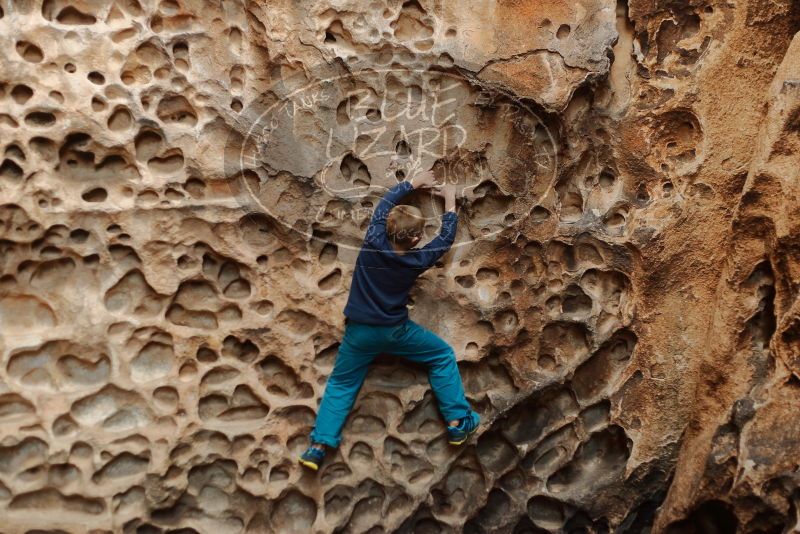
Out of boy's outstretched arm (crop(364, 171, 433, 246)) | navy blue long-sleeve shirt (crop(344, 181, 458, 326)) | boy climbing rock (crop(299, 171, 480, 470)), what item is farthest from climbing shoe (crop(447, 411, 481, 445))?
boy's outstretched arm (crop(364, 171, 433, 246))

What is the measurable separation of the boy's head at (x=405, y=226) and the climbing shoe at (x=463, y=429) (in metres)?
0.62

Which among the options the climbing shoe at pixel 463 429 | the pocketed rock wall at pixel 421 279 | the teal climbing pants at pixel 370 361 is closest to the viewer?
the pocketed rock wall at pixel 421 279

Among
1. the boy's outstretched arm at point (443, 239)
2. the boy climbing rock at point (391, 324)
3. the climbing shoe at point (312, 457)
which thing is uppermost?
the boy's outstretched arm at point (443, 239)

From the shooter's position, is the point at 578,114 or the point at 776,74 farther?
the point at 578,114

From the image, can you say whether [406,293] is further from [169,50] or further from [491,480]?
[169,50]

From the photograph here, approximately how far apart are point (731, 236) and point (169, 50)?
1.87m

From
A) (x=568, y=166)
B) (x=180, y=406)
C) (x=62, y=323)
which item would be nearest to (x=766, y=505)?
(x=568, y=166)

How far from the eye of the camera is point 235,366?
9.67ft

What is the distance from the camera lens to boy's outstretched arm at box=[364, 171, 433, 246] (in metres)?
2.82

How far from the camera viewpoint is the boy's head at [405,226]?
2.85m

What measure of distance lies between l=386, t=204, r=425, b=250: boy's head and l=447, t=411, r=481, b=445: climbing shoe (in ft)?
2.03

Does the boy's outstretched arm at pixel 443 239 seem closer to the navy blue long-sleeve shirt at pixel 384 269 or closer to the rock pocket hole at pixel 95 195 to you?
the navy blue long-sleeve shirt at pixel 384 269

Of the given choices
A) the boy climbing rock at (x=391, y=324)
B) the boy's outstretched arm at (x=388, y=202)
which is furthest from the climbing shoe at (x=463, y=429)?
the boy's outstretched arm at (x=388, y=202)

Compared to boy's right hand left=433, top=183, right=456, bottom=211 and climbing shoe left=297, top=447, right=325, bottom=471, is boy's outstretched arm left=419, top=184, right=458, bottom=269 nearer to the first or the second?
boy's right hand left=433, top=183, right=456, bottom=211
